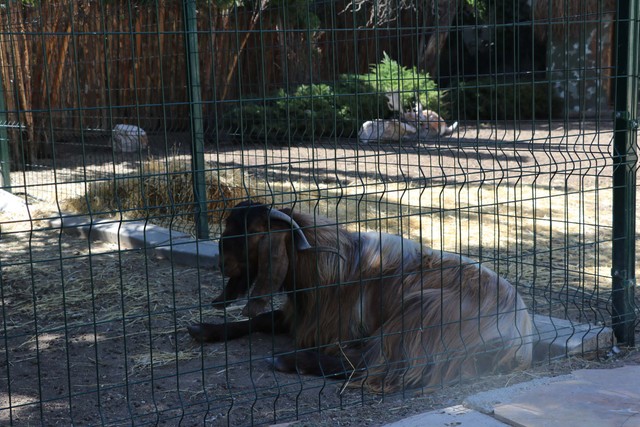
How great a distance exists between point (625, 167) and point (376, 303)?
5.44 ft

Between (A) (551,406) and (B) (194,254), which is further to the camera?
(B) (194,254)

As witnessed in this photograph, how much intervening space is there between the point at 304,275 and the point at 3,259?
12.6ft

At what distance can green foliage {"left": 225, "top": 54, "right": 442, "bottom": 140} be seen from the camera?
3.96 meters

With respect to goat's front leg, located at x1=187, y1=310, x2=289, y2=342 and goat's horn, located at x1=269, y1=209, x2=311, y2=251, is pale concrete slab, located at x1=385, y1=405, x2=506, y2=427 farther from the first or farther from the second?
goat's front leg, located at x1=187, y1=310, x2=289, y2=342

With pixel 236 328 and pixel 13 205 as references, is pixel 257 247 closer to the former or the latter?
pixel 236 328

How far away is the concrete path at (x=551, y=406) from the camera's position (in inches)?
134

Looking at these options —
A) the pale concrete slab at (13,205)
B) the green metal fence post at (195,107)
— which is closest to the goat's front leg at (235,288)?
the green metal fence post at (195,107)

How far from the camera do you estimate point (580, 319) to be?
4.97 meters

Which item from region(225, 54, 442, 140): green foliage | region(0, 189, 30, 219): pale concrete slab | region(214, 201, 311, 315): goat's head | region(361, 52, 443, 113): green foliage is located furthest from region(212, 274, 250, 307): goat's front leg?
region(0, 189, 30, 219): pale concrete slab

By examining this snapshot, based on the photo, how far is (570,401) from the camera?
3635 millimetres

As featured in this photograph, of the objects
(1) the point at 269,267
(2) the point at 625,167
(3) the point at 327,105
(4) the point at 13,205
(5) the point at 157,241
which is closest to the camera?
(1) the point at 269,267

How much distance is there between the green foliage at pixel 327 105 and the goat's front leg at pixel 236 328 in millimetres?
1192

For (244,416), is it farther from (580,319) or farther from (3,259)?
(3,259)

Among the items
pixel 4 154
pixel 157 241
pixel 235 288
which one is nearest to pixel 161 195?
pixel 157 241
